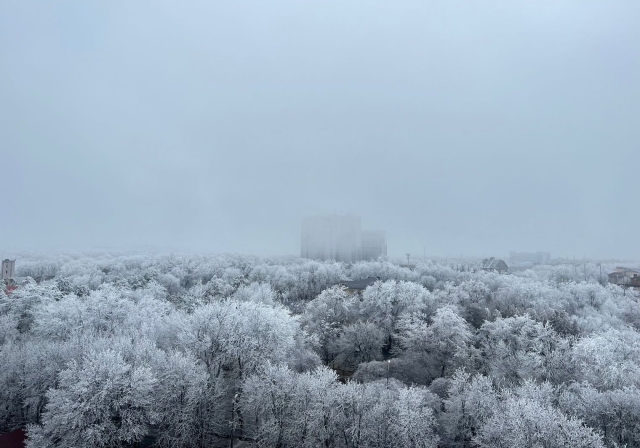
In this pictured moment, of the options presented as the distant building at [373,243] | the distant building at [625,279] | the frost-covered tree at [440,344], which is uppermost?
the distant building at [373,243]

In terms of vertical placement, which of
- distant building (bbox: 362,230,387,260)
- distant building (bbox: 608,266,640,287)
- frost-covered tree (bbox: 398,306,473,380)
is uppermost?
distant building (bbox: 362,230,387,260)

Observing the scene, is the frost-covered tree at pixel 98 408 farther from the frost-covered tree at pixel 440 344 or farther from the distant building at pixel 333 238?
the distant building at pixel 333 238

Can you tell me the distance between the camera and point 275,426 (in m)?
18.3

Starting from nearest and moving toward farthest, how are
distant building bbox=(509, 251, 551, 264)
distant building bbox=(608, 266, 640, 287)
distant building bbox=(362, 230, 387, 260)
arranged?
distant building bbox=(608, 266, 640, 287) < distant building bbox=(362, 230, 387, 260) < distant building bbox=(509, 251, 551, 264)

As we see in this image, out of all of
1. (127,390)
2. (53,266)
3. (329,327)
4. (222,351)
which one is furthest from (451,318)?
(53,266)

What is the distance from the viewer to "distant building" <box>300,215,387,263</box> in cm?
12256

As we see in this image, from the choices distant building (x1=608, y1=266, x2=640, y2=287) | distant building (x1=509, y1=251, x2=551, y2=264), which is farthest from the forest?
distant building (x1=509, y1=251, x2=551, y2=264)

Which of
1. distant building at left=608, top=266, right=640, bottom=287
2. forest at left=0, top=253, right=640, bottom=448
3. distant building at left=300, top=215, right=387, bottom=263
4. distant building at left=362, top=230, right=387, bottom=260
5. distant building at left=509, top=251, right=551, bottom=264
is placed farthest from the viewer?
distant building at left=509, top=251, right=551, bottom=264

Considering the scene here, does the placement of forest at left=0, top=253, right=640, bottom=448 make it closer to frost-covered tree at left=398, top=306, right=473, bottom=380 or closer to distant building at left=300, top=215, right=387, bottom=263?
frost-covered tree at left=398, top=306, right=473, bottom=380

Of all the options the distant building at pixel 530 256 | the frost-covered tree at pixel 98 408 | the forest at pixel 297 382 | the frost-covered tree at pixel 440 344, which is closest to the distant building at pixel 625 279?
the forest at pixel 297 382

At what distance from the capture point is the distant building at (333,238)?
12256 cm

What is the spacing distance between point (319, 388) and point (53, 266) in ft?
314

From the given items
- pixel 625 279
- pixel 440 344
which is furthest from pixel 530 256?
pixel 440 344

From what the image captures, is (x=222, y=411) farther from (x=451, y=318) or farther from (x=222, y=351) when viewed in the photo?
(x=451, y=318)
